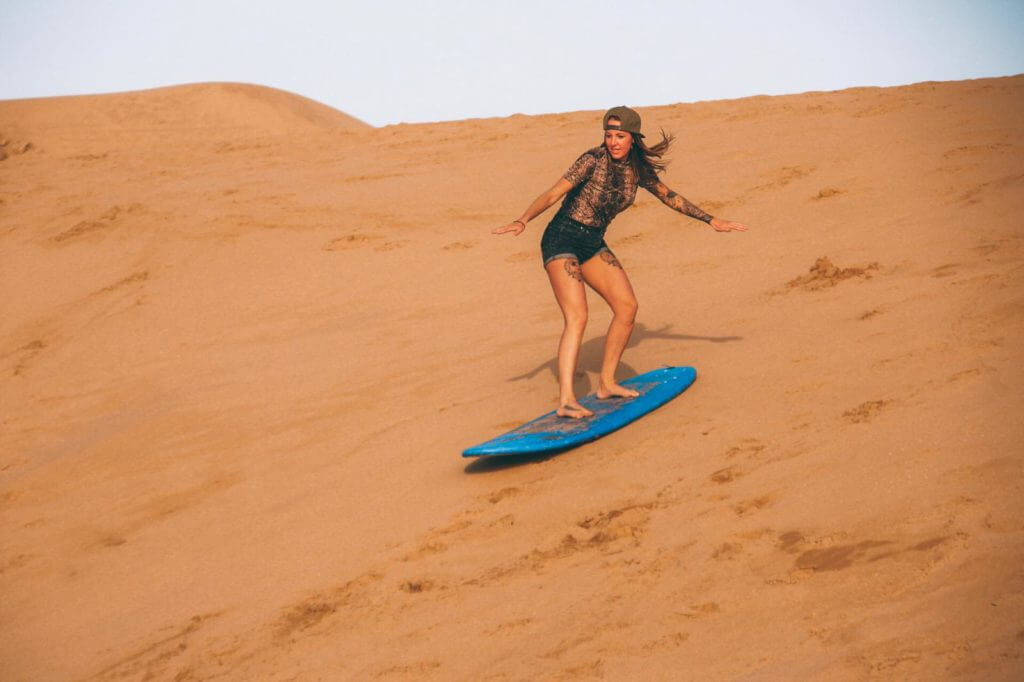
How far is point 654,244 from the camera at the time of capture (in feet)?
31.9

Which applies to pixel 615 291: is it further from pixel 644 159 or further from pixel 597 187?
pixel 644 159

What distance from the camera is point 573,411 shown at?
5.49 m

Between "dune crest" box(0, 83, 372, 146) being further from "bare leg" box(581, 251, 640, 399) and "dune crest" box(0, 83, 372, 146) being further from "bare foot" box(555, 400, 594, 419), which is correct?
"bare foot" box(555, 400, 594, 419)

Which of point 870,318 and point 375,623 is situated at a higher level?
point 870,318

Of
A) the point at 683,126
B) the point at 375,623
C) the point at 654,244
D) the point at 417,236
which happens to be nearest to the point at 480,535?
the point at 375,623

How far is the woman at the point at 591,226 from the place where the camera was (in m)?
5.47

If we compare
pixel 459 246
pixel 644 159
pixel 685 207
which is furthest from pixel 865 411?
pixel 459 246

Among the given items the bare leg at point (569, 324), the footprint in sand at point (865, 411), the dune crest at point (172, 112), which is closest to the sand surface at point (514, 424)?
the footprint in sand at point (865, 411)

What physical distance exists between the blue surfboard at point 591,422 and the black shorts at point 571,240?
824mm

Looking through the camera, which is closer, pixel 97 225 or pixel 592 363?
pixel 592 363

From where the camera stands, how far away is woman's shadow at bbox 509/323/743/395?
21.8 feet

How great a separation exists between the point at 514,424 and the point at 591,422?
789 mm

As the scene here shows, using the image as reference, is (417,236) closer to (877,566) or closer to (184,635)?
(184,635)

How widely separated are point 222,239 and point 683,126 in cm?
632
